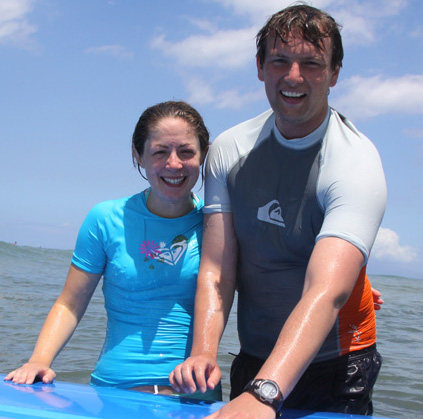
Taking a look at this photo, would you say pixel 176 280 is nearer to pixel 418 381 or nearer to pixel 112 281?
pixel 112 281

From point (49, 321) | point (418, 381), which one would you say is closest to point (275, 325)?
point (49, 321)

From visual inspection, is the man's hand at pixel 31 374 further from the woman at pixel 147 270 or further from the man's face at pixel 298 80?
the man's face at pixel 298 80

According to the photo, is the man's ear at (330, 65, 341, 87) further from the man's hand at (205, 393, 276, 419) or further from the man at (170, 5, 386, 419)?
the man's hand at (205, 393, 276, 419)

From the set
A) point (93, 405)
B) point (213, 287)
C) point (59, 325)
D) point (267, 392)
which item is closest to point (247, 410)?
point (267, 392)

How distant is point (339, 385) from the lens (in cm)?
246

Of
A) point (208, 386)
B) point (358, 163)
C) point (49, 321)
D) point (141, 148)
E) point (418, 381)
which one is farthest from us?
point (418, 381)

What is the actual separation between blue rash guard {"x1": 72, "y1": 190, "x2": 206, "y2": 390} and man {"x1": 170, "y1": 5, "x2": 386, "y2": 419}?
0.14 m

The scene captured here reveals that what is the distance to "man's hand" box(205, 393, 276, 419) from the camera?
164 centimetres

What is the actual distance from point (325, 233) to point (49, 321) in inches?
50.4

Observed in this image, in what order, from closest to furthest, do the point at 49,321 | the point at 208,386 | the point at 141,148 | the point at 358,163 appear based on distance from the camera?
the point at 208,386, the point at 358,163, the point at 49,321, the point at 141,148

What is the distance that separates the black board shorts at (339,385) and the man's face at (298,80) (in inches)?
41.0

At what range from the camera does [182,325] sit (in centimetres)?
246

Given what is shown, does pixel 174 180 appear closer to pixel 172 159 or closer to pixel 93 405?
pixel 172 159

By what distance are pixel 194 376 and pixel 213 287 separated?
506mm
